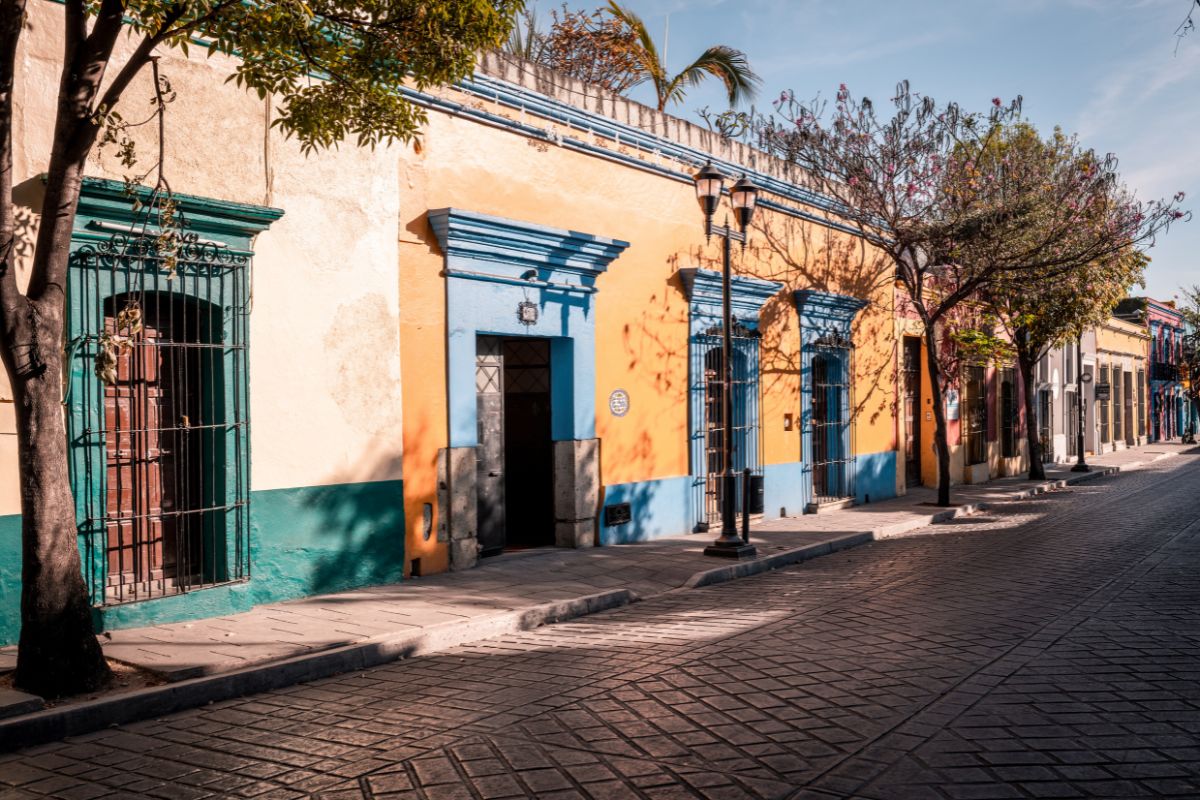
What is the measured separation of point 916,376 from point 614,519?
35.4ft

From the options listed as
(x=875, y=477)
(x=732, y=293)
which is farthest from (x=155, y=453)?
(x=875, y=477)

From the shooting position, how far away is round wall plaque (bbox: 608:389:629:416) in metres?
12.1

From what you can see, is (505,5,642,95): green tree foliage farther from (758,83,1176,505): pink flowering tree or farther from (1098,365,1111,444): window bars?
(1098,365,1111,444): window bars

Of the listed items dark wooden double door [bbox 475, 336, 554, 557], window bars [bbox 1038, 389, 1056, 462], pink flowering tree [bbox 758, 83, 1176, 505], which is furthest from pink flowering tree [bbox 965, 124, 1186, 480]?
dark wooden double door [bbox 475, 336, 554, 557]

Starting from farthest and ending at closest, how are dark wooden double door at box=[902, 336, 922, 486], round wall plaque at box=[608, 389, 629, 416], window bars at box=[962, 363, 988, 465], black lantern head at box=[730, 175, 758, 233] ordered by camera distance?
window bars at box=[962, 363, 988, 465]
dark wooden double door at box=[902, 336, 922, 486]
round wall plaque at box=[608, 389, 629, 416]
black lantern head at box=[730, 175, 758, 233]

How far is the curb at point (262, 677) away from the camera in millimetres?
5195

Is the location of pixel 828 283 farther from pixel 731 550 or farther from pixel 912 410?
pixel 731 550

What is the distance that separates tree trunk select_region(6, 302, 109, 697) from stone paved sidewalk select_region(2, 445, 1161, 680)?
560mm

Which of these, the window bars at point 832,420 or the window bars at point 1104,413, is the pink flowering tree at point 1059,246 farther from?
the window bars at point 1104,413

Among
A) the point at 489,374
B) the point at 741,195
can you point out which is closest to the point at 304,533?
the point at 489,374

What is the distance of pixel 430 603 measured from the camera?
824cm

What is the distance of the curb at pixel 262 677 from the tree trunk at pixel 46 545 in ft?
0.98

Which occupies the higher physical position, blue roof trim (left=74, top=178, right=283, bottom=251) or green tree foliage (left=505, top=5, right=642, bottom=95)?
green tree foliage (left=505, top=5, right=642, bottom=95)

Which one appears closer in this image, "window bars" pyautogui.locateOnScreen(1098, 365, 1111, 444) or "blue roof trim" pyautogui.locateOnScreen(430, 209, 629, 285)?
"blue roof trim" pyautogui.locateOnScreen(430, 209, 629, 285)
